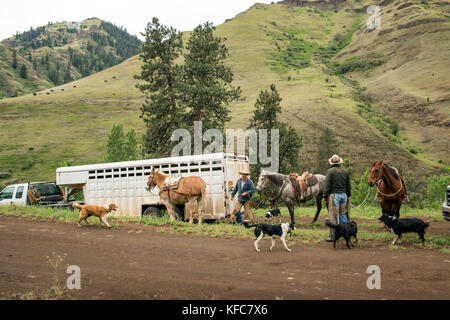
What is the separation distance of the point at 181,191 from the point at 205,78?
59.0 feet

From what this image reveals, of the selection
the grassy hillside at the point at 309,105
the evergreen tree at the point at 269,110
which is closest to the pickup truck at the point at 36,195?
the evergreen tree at the point at 269,110

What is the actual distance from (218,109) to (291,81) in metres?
76.7

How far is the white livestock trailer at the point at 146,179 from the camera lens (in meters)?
15.2

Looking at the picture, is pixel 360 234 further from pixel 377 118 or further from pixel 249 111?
pixel 377 118

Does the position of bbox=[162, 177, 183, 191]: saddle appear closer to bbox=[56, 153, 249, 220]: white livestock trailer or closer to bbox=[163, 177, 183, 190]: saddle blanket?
bbox=[163, 177, 183, 190]: saddle blanket

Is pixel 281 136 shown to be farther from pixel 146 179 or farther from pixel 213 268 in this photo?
pixel 213 268

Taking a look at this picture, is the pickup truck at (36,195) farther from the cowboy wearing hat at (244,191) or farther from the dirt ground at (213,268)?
the cowboy wearing hat at (244,191)

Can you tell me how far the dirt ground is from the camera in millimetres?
6000

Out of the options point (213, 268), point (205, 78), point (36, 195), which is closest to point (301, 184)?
point (213, 268)

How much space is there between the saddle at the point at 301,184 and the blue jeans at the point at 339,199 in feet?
13.7

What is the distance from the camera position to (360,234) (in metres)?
11.5

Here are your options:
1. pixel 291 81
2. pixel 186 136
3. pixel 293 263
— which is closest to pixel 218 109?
pixel 186 136

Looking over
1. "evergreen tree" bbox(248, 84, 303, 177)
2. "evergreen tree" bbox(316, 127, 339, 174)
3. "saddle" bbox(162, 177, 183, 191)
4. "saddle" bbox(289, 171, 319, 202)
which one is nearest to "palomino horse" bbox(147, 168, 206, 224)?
"saddle" bbox(162, 177, 183, 191)

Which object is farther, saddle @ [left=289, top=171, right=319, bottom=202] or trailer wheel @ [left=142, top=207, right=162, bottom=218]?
trailer wheel @ [left=142, top=207, right=162, bottom=218]
